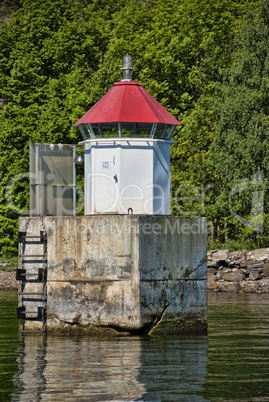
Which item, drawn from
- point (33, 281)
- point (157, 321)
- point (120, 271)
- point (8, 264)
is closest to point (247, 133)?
point (8, 264)

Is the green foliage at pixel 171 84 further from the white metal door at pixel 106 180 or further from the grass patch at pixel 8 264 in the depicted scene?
the white metal door at pixel 106 180

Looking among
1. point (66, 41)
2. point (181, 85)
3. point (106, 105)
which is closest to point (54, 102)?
point (66, 41)

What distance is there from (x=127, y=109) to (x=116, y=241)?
11.0ft

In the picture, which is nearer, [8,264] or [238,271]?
[238,271]

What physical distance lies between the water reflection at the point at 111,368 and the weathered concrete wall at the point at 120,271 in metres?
0.52

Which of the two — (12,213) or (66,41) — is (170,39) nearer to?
(66,41)

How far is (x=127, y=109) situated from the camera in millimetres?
22375

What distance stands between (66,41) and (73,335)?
1301 inches

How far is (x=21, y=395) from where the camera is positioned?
1505 centimetres

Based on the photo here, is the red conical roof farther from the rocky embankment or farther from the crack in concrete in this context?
the rocky embankment

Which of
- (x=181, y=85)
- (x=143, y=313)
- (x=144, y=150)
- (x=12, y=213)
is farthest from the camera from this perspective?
(x=181, y=85)

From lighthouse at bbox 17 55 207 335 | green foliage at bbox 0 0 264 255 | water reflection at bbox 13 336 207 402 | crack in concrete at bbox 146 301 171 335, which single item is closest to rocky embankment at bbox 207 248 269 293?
green foliage at bbox 0 0 264 255

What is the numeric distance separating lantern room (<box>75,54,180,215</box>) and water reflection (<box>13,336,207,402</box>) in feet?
10.6

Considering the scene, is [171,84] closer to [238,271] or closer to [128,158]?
[238,271]
